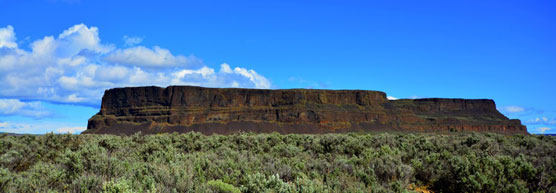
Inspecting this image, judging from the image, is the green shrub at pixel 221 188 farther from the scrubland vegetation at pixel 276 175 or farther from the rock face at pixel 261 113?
the rock face at pixel 261 113

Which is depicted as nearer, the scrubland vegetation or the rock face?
the scrubland vegetation

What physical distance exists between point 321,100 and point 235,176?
124 m

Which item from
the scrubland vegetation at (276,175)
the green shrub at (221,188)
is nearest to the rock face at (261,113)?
the scrubland vegetation at (276,175)

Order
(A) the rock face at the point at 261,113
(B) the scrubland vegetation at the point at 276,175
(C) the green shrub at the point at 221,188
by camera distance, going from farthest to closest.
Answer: (A) the rock face at the point at 261,113
(B) the scrubland vegetation at the point at 276,175
(C) the green shrub at the point at 221,188

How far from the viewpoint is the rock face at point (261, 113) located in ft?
379

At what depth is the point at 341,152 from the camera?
14.0 metres

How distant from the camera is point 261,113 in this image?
122m

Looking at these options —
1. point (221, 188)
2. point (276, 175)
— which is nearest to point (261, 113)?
point (276, 175)

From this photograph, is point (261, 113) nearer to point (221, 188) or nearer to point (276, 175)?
point (276, 175)

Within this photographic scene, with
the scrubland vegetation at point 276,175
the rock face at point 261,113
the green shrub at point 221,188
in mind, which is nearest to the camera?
the green shrub at point 221,188

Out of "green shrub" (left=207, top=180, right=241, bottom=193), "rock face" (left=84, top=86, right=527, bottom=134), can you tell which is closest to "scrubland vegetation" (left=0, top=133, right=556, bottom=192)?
"green shrub" (left=207, top=180, right=241, bottom=193)

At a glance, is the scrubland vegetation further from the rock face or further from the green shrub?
the rock face

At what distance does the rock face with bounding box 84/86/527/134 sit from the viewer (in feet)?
379

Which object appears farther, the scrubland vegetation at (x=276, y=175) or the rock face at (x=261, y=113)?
the rock face at (x=261, y=113)
